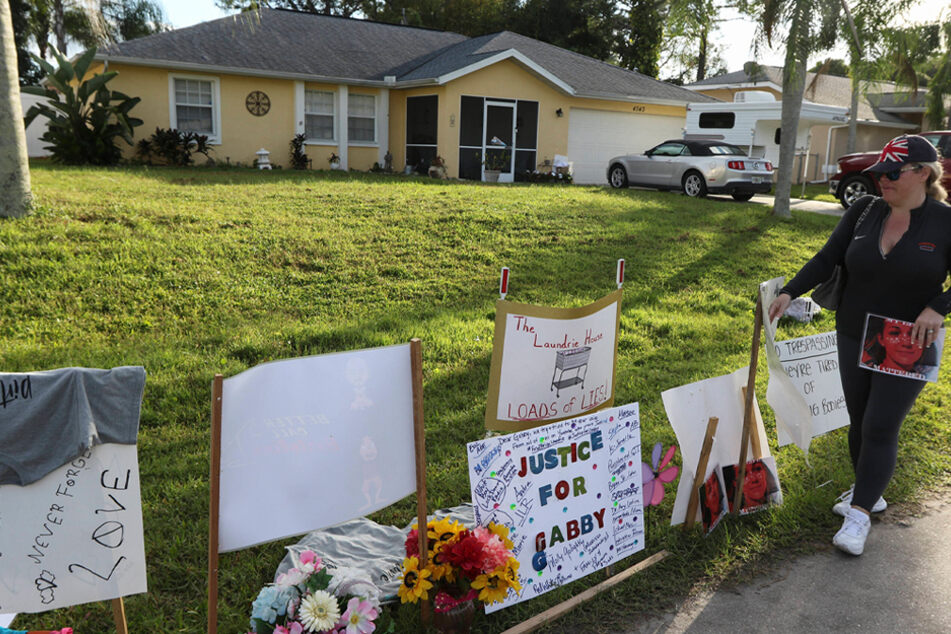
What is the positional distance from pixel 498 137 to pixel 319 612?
735 inches

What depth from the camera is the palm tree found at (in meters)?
8.03

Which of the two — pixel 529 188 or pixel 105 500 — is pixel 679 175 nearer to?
pixel 529 188

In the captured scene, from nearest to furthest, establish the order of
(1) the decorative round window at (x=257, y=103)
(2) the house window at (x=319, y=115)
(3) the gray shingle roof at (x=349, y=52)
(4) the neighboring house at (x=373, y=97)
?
(4) the neighboring house at (x=373, y=97), (3) the gray shingle roof at (x=349, y=52), (1) the decorative round window at (x=257, y=103), (2) the house window at (x=319, y=115)

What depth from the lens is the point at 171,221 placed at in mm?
8820

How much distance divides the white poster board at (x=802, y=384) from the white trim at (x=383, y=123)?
17.2m

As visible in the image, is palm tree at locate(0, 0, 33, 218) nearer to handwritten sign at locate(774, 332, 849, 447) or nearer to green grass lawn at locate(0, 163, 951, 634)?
green grass lawn at locate(0, 163, 951, 634)

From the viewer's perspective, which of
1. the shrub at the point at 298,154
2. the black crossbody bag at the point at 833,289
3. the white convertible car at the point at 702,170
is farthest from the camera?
the shrub at the point at 298,154

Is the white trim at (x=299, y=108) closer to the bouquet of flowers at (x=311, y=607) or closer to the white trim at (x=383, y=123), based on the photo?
the white trim at (x=383, y=123)

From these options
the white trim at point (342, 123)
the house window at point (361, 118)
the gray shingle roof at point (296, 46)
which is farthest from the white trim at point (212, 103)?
the house window at point (361, 118)

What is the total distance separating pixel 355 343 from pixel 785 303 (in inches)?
142

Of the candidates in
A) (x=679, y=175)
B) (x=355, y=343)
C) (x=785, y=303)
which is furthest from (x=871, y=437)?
(x=679, y=175)

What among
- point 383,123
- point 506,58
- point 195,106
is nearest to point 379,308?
point 195,106

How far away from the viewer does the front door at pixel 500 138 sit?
763 inches

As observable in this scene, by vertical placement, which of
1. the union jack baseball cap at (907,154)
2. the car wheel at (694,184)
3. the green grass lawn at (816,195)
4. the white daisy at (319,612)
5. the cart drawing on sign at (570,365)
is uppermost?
the union jack baseball cap at (907,154)
